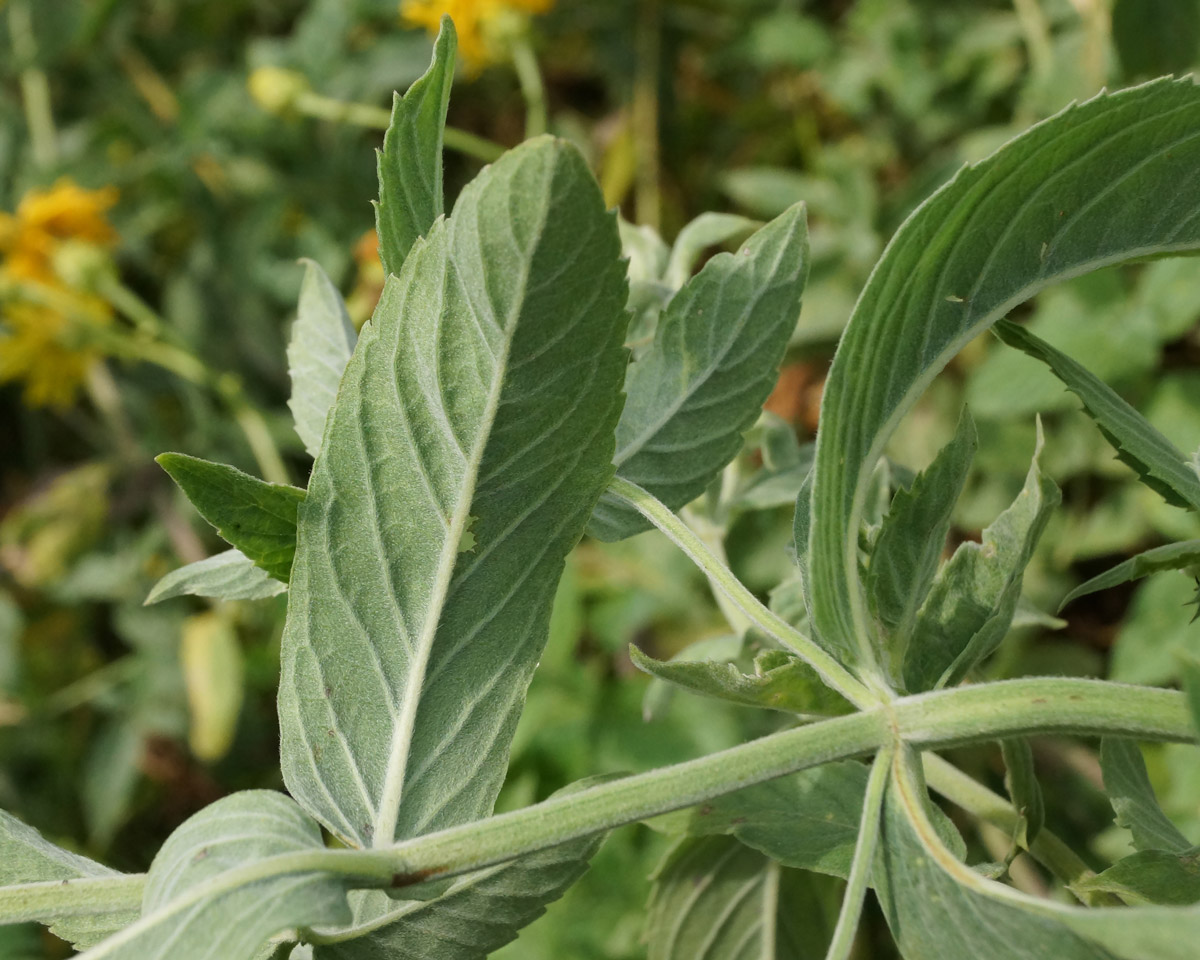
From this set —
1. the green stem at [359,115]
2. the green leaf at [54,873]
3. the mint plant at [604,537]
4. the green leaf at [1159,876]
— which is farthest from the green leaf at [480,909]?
the green stem at [359,115]

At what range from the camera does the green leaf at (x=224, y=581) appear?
0.54 metres

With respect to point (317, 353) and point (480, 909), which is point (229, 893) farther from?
point (317, 353)

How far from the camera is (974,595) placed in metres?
0.49

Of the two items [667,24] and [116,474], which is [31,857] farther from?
[667,24]

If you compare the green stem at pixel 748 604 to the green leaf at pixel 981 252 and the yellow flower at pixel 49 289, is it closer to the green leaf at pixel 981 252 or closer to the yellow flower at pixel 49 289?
the green leaf at pixel 981 252

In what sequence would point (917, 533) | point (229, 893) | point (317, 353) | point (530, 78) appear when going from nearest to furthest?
point (229, 893)
point (917, 533)
point (317, 353)
point (530, 78)

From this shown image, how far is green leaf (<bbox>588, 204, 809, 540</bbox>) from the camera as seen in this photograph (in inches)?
20.3

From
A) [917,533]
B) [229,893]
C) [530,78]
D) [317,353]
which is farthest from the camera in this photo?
[530,78]

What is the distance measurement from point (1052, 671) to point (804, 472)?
772 millimetres

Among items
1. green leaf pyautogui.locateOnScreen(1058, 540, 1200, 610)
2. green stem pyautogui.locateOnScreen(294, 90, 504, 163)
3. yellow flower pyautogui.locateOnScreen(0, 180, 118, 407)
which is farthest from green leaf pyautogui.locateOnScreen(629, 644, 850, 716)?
yellow flower pyautogui.locateOnScreen(0, 180, 118, 407)

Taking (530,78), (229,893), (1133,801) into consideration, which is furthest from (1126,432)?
(530,78)

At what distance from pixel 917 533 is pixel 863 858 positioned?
0.49 ft

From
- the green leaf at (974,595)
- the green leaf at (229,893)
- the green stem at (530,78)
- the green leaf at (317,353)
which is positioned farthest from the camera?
the green stem at (530,78)

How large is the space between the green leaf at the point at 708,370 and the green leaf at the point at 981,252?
0.23 ft
